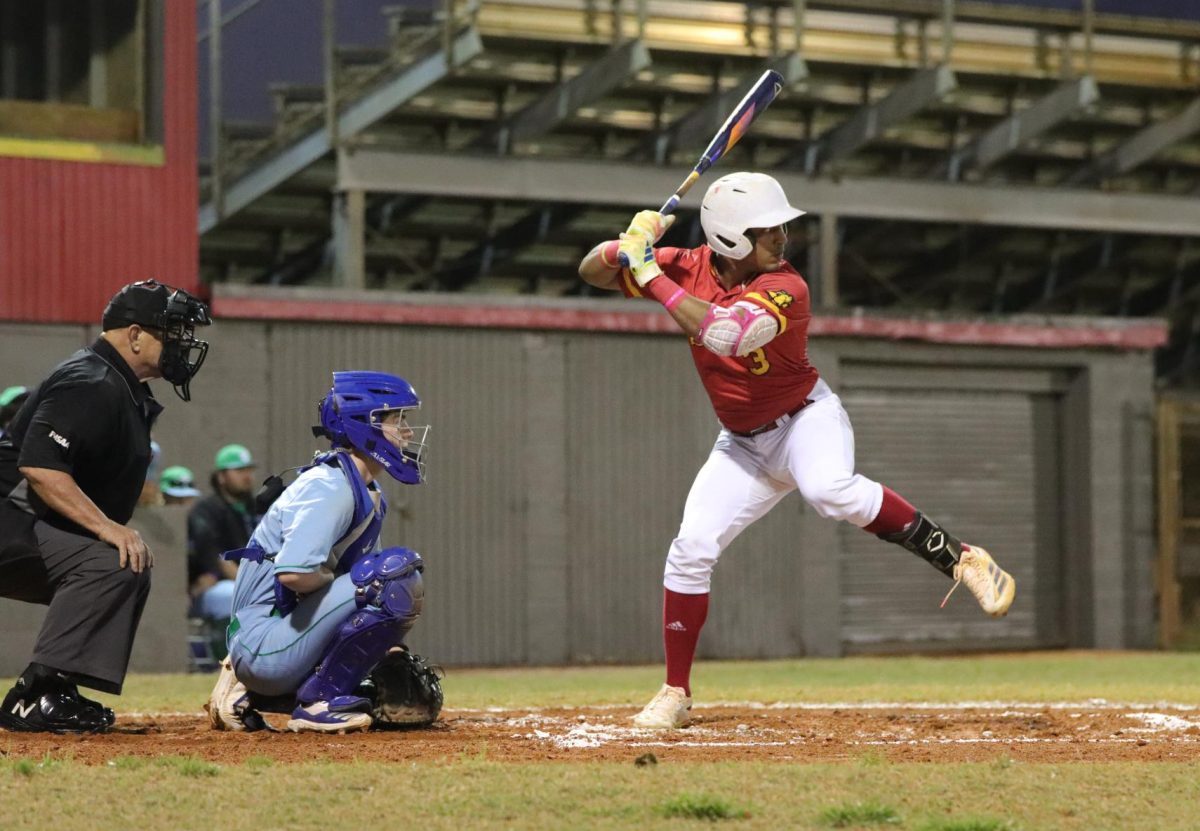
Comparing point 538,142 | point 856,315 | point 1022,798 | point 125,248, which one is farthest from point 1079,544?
point 1022,798

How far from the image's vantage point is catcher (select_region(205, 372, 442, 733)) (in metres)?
7.04

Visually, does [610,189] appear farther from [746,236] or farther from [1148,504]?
[746,236]

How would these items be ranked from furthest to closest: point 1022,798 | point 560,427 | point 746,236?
point 560,427
point 746,236
point 1022,798

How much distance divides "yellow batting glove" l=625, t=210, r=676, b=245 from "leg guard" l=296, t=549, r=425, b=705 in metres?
1.70

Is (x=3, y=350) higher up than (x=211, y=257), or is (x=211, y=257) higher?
(x=211, y=257)

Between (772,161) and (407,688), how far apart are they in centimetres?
1638

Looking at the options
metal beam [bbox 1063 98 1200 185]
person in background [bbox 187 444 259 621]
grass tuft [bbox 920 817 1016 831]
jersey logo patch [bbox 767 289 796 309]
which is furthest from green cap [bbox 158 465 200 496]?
metal beam [bbox 1063 98 1200 185]

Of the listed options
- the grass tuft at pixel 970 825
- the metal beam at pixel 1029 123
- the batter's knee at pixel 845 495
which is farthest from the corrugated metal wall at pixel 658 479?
the grass tuft at pixel 970 825

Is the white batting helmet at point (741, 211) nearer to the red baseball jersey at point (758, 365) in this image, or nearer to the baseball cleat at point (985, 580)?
the red baseball jersey at point (758, 365)

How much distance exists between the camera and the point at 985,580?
25.9 ft

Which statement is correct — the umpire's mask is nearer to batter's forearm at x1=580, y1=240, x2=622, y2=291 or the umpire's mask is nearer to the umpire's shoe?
the umpire's shoe

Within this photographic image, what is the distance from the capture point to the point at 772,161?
23047 mm

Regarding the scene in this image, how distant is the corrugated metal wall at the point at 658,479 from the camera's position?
54.0 feet

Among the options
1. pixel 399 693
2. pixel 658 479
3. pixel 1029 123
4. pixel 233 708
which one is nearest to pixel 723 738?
pixel 399 693
